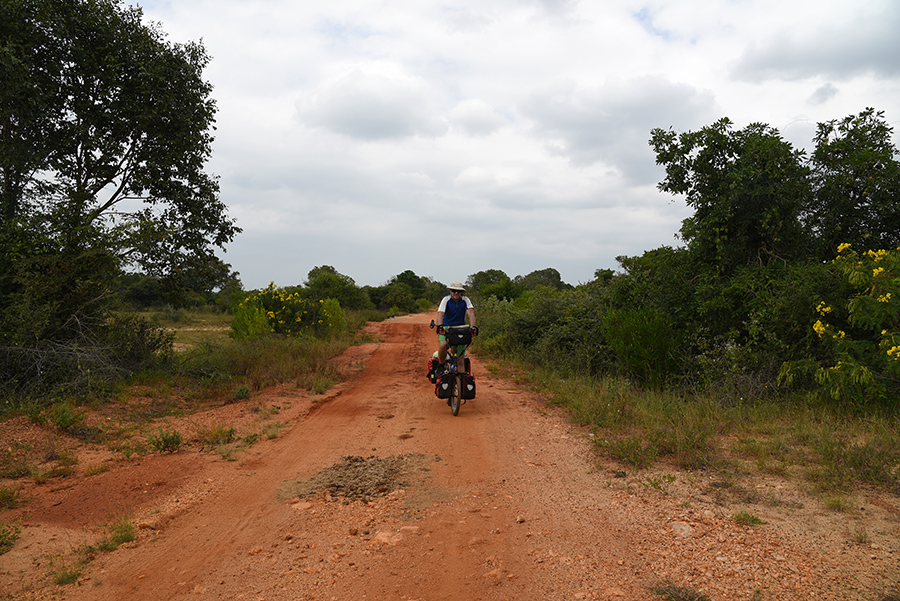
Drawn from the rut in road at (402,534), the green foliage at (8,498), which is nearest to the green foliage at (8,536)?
the green foliage at (8,498)

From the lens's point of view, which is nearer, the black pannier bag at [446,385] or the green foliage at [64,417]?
Result: the green foliage at [64,417]

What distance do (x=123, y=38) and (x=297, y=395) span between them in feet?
25.5

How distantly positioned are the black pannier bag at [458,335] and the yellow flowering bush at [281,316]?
848 centimetres

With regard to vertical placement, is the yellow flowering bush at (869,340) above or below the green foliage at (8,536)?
above

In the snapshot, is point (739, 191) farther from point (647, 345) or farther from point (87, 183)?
point (87, 183)

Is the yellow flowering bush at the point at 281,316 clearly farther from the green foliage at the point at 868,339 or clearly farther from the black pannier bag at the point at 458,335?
the green foliage at the point at 868,339

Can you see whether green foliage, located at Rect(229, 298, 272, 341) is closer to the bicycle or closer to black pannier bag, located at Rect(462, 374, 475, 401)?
the bicycle

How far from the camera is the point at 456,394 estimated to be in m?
7.65

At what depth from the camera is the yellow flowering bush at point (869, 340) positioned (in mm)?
6207

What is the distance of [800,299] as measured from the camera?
7711 millimetres

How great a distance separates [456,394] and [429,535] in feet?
12.5

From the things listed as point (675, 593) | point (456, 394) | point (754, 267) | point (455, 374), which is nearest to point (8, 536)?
point (675, 593)

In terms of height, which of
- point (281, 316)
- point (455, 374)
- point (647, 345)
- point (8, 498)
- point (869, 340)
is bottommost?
point (8, 498)

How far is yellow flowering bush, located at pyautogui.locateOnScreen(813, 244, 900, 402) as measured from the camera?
244 inches
